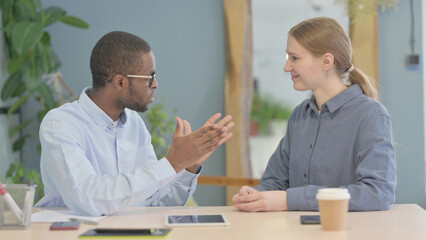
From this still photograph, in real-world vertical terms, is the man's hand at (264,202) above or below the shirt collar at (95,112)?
below

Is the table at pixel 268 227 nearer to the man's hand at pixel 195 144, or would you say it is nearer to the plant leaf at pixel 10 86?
the man's hand at pixel 195 144

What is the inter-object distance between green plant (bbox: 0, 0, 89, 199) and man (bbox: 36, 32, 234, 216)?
6.61 ft

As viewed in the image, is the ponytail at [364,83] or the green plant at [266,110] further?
the green plant at [266,110]

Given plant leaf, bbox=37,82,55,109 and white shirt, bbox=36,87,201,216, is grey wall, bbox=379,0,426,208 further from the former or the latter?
white shirt, bbox=36,87,201,216

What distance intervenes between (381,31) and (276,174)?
2660 mm

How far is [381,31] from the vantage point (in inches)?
181

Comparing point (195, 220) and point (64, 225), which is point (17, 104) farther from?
point (195, 220)

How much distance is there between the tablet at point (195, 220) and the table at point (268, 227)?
25mm

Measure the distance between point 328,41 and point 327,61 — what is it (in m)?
0.07

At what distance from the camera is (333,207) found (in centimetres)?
167

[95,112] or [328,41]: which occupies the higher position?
[328,41]

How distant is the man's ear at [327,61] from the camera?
85.9 inches

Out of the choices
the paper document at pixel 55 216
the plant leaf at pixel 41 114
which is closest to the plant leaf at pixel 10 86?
the plant leaf at pixel 41 114

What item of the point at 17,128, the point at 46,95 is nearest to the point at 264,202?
the point at 46,95
